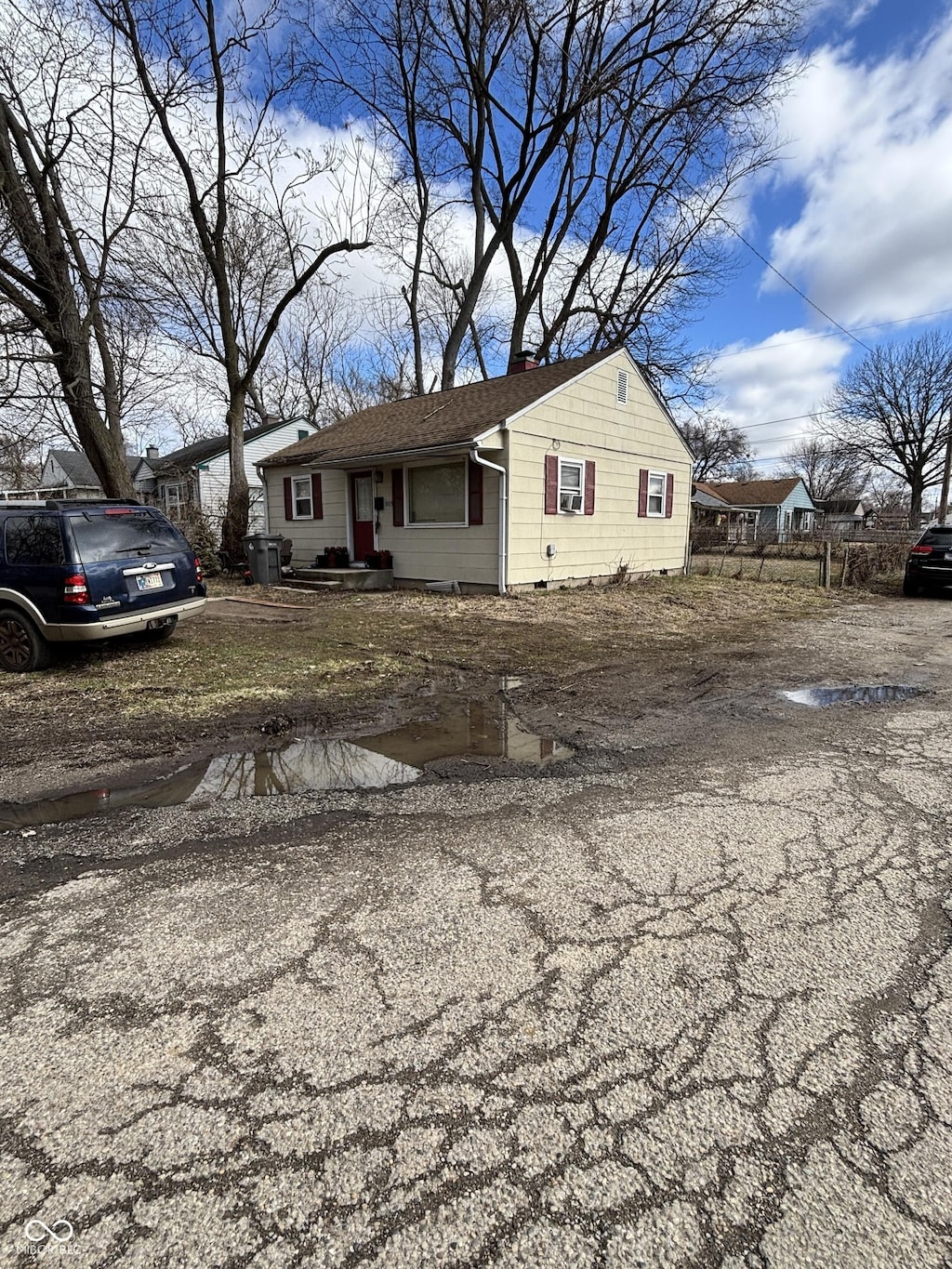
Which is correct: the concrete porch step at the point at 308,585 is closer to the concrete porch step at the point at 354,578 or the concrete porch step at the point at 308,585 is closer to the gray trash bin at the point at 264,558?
the concrete porch step at the point at 354,578

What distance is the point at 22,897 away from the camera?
2691mm

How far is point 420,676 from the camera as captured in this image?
657cm

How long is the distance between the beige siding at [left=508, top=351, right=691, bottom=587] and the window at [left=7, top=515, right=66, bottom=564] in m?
7.67

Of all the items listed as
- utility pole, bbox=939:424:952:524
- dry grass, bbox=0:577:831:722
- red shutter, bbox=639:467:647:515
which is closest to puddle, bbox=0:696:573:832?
dry grass, bbox=0:577:831:722

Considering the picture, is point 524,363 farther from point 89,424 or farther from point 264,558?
point 89,424

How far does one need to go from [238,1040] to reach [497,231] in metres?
23.6

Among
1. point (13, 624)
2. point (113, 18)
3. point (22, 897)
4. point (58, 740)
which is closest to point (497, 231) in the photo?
point (113, 18)

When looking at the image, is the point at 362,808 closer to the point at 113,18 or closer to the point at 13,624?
the point at 13,624

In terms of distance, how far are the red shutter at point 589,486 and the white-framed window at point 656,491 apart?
288 cm

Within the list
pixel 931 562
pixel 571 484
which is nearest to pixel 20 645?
pixel 571 484

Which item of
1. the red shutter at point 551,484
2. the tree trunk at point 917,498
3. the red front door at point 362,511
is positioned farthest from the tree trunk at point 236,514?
the tree trunk at point 917,498

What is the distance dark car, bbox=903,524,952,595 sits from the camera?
1326 cm

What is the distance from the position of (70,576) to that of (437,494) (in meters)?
7.96

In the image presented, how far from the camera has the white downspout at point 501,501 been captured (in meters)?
11.3
